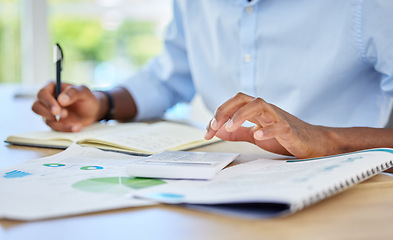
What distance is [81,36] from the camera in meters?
4.57

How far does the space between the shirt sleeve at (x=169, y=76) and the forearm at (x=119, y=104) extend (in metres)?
0.06

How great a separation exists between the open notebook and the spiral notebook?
0.80 ft

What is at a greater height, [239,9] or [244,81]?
[239,9]

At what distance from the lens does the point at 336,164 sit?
587 mm

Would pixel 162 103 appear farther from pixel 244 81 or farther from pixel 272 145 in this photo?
pixel 272 145

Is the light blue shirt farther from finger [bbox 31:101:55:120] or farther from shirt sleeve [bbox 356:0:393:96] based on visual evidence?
finger [bbox 31:101:55:120]

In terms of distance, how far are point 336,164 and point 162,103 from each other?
35.7 inches

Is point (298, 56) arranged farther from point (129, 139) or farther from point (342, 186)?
point (342, 186)

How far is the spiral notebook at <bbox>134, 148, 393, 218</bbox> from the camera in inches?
18.6

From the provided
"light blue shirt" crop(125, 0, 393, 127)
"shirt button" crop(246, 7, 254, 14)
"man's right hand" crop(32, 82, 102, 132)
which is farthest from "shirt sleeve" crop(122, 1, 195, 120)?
"shirt button" crop(246, 7, 254, 14)

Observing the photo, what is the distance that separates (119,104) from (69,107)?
0.18 meters

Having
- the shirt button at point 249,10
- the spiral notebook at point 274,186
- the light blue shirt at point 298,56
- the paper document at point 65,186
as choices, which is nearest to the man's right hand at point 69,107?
the light blue shirt at point 298,56

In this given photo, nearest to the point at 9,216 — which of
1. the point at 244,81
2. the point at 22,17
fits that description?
the point at 244,81

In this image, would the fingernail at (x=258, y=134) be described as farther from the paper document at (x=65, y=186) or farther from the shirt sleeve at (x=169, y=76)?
the shirt sleeve at (x=169, y=76)
